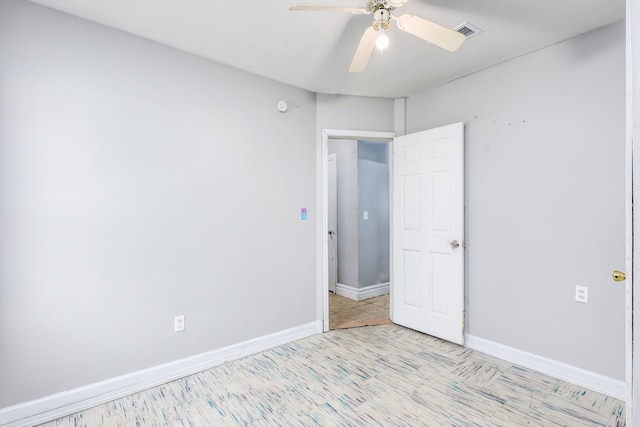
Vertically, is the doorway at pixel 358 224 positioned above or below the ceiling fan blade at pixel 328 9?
below

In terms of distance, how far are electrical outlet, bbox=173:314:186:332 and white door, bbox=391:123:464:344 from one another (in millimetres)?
2147

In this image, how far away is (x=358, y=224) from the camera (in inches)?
175

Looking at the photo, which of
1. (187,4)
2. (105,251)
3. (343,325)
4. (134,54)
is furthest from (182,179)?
(343,325)

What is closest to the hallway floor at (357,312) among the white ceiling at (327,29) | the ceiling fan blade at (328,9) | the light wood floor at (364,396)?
the light wood floor at (364,396)

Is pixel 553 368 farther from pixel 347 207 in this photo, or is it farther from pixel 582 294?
pixel 347 207

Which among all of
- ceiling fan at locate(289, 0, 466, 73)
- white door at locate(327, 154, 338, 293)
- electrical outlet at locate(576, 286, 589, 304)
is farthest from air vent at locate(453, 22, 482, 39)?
white door at locate(327, 154, 338, 293)

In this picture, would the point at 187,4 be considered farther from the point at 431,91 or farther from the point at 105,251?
the point at 431,91

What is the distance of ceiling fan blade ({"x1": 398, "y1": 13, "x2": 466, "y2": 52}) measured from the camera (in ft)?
5.23

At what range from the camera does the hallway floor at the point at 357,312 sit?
3.57 m

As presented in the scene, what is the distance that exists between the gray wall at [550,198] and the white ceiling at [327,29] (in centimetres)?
24

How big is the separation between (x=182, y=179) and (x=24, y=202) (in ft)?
3.01

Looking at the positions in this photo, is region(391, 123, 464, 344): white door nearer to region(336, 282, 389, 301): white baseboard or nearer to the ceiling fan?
region(336, 282, 389, 301): white baseboard

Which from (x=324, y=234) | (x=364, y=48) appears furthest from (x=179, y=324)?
(x=364, y=48)

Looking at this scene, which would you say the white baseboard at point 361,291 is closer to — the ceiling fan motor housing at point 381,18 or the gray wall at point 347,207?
the gray wall at point 347,207
